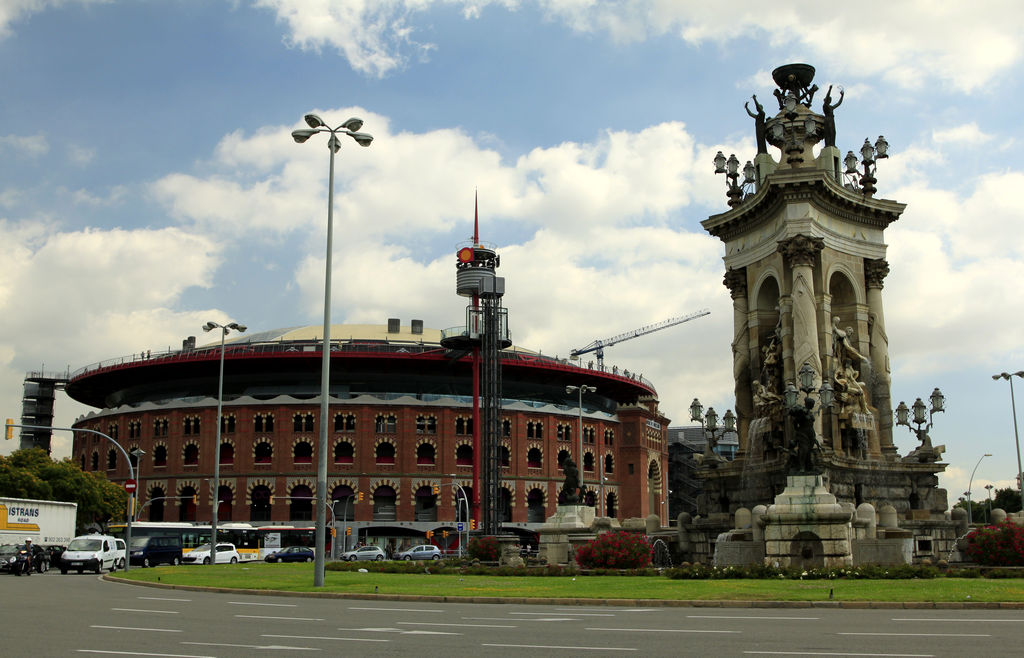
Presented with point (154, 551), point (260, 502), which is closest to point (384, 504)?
point (260, 502)

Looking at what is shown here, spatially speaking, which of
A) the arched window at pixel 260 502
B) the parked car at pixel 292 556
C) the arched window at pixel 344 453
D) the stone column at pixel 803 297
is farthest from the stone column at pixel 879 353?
the arched window at pixel 260 502

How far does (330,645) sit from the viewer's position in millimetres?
12766

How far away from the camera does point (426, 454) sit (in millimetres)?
92875

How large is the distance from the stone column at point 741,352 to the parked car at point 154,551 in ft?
112

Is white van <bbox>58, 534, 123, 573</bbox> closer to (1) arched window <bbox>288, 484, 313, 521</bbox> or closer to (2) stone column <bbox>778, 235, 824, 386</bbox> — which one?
(2) stone column <bbox>778, 235, 824, 386</bbox>

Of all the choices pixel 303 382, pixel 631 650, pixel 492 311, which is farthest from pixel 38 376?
pixel 631 650

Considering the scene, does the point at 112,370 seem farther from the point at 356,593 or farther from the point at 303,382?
the point at 356,593

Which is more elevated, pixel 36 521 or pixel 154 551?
pixel 36 521

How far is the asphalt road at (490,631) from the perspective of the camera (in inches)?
472

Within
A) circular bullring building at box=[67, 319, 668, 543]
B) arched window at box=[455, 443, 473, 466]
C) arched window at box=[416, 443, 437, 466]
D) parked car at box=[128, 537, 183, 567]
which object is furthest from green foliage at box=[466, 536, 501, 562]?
arched window at box=[455, 443, 473, 466]

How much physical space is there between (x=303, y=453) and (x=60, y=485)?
20.7 metres

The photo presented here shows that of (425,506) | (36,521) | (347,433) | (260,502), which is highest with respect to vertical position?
(347,433)

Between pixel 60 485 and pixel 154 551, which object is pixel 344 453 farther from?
pixel 154 551

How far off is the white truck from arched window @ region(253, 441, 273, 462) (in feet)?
113
